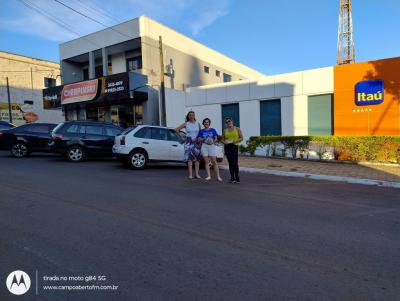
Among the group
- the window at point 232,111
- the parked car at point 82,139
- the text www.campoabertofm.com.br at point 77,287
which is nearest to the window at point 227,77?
the window at point 232,111

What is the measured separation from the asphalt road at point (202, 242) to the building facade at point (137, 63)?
12651mm

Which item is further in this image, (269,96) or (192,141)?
(269,96)

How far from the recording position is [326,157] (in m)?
12.3

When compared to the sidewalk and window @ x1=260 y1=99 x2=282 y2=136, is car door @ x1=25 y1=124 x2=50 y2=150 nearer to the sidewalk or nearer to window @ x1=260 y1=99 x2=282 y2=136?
the sidewalk

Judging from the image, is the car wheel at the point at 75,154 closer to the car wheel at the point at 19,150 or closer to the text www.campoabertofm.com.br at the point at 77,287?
the car wheel at the point at 19,150

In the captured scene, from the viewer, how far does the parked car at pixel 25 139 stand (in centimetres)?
1288

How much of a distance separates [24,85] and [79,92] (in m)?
17.9

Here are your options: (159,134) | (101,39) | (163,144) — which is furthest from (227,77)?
(163,144)

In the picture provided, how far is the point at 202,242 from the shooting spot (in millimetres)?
3885

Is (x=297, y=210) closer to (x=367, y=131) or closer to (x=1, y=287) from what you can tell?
(x=1, y=287)

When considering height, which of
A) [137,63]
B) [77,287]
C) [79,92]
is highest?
[137,63]

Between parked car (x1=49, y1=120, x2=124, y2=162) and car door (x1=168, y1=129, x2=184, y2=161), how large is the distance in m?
3.03

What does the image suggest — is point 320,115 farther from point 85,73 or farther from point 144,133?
point 85,73

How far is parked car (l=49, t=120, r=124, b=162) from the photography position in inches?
457
